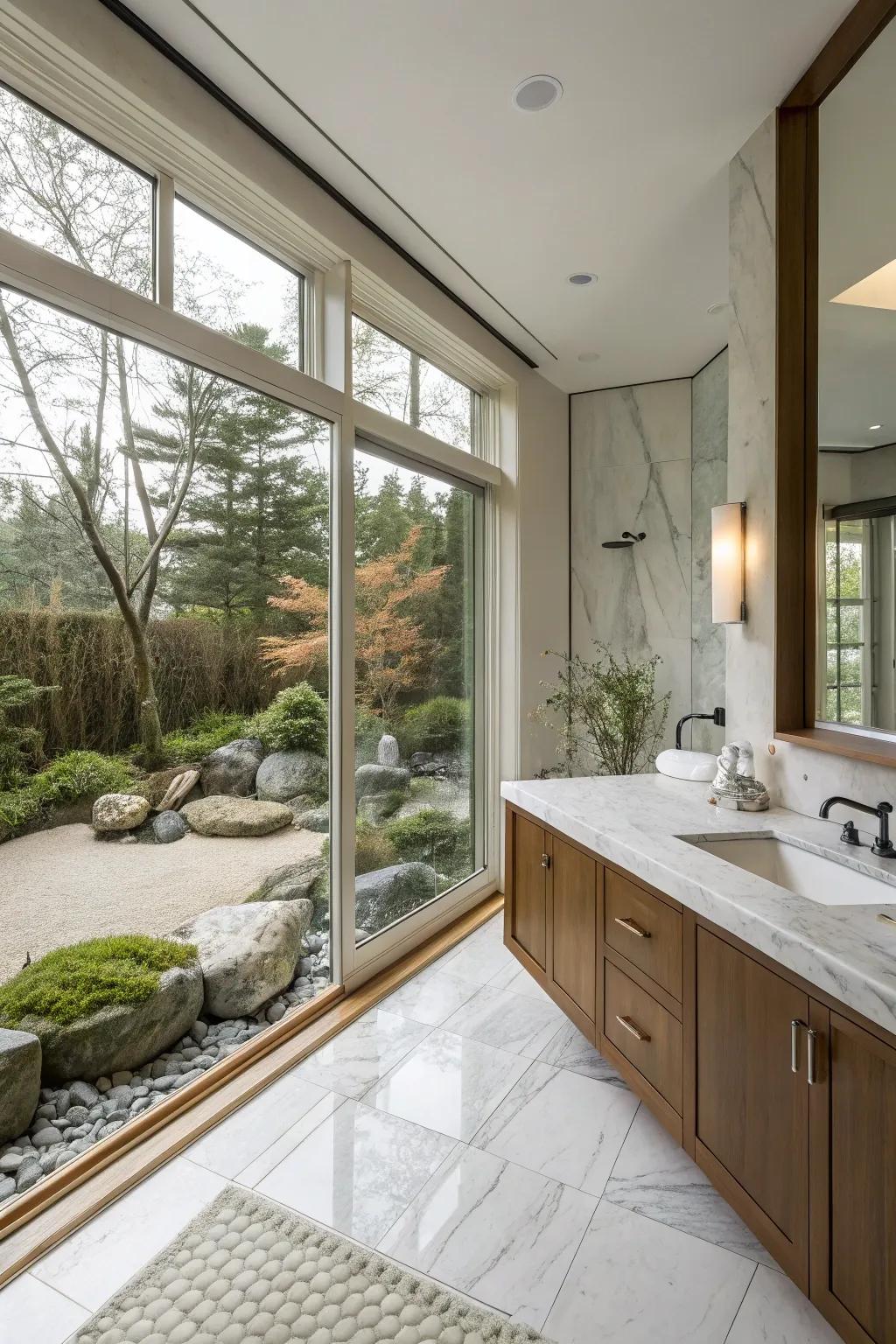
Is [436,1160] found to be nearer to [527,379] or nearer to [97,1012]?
[97,1012]

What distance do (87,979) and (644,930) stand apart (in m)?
1.45

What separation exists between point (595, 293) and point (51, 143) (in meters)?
2.17

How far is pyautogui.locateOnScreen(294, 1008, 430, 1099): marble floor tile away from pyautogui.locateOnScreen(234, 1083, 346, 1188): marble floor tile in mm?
60

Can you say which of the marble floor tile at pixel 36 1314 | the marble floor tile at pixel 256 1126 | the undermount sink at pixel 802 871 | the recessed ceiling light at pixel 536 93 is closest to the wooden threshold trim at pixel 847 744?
the undermount sink at pixel 802 871

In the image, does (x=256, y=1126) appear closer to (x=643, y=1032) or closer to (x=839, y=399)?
(x=643, y=1032)

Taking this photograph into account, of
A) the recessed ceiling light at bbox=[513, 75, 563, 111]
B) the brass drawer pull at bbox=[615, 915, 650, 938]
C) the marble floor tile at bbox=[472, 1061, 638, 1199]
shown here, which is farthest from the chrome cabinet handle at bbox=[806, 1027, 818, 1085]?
the recessed ceiling light at bbox=[513, 75, 563, 111]

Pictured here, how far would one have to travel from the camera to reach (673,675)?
3977 millimetres

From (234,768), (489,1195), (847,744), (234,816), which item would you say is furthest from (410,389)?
(489,1195)

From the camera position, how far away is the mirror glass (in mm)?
1768

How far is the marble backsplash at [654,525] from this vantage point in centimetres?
381

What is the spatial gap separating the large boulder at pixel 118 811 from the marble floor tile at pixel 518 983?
155cm

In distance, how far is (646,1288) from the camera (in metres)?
1.45

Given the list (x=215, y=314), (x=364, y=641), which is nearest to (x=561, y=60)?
(x=215, y=314)

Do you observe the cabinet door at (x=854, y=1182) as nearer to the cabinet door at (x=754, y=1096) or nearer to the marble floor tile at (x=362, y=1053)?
the cabinet door at (x=754, y=1096)
